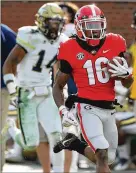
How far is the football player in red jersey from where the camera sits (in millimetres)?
6410

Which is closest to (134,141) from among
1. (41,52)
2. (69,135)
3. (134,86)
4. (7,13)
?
(134,86)

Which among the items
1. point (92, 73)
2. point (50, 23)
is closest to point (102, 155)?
point (92, 73)

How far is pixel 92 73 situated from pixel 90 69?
0.04m

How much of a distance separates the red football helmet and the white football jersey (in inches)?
52.3

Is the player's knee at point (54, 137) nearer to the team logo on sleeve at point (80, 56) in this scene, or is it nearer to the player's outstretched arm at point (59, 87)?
the player's outstretched arm at point (59, 87)

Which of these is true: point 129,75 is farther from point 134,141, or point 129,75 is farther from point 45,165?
point 134,141

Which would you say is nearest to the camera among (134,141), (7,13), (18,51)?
(18,51)

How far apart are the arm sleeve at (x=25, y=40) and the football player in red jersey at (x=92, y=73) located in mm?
1281

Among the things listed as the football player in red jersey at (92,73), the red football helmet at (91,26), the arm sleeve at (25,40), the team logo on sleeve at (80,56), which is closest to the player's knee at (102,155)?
the football player in red jersey at (92,73)

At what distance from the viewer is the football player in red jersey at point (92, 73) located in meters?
6.41

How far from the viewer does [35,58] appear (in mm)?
7906

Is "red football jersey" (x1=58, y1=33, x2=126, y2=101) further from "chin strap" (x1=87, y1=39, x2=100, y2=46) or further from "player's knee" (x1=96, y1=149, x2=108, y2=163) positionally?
"player's knee" (x1=96, y1=149, x2=108, y2=163)

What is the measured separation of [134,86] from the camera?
8133mm

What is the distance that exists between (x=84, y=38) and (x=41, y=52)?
1451 mm
